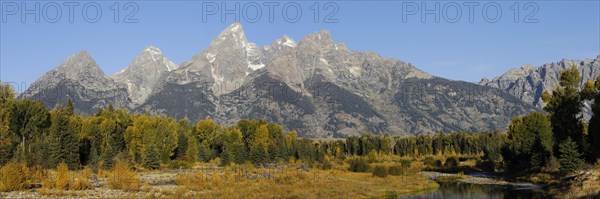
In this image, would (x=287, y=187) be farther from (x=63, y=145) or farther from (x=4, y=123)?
(x=63, y=145)

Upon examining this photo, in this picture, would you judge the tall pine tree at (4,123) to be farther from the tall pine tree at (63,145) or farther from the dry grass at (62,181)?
the dry grass at (62,181)

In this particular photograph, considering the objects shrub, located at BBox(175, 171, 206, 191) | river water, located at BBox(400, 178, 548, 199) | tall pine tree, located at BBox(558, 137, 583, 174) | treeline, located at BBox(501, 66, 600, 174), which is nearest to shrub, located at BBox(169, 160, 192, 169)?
shrub, located at BBox(175, 171, 206, 191)

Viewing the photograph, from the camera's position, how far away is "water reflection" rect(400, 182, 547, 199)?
65.9m

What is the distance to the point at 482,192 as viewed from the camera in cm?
7200

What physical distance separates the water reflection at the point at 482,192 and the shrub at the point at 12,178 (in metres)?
44.6

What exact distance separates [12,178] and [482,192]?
5667 cm

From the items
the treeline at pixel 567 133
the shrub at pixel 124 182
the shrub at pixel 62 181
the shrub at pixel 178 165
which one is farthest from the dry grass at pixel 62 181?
the treeline at pixel 567 133

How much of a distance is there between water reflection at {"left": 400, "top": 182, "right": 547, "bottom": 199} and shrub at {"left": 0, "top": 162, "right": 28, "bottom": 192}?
1755 inches

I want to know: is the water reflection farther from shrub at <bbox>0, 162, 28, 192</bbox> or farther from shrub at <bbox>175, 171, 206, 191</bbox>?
shrub at <bbox>0, 162, 28, 192</bbox>

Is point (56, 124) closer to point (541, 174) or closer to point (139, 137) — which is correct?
point (139, 137)

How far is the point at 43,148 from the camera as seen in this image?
9038 cm

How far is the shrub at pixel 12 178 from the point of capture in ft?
165

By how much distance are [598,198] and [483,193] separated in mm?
27099

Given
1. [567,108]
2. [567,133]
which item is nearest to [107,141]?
[567,133]
